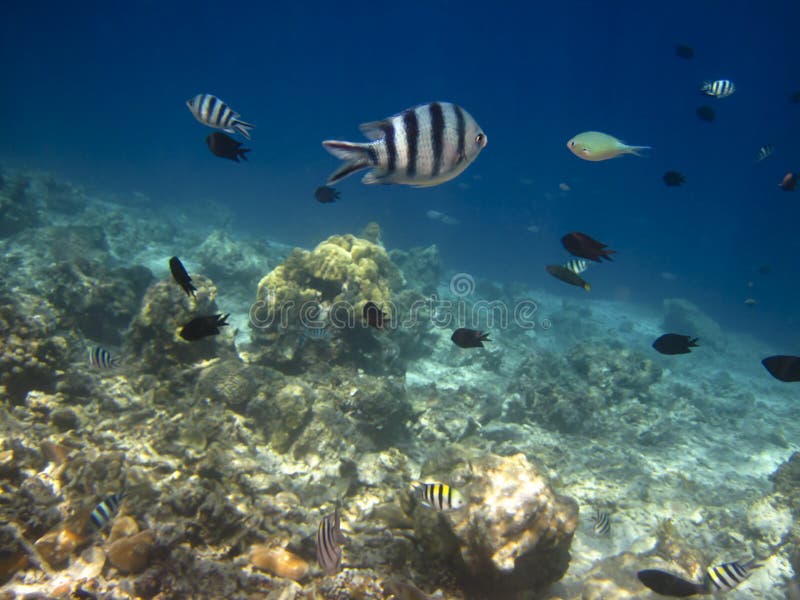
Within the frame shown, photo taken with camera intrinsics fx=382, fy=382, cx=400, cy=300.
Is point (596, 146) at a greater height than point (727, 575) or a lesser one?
greater

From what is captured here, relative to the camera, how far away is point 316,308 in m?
7.96

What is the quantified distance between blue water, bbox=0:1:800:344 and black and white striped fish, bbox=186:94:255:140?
94.0 ft

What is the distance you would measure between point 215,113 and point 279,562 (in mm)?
4749

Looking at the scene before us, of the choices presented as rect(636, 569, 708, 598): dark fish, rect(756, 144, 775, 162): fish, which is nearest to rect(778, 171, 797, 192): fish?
rect(756, 144, 775, 162): fish

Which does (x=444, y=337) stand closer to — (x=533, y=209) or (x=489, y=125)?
(x=533, y=209)

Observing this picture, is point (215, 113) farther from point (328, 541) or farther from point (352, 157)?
point (328, 541)

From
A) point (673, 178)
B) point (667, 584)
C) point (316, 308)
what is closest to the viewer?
point (667, 584)

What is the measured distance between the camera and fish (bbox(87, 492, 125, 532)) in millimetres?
3322

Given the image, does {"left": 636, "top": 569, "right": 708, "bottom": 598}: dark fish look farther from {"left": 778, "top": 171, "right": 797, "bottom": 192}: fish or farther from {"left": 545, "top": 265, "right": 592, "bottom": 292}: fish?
{"left": 778, "top": 171, "right": 797, "bottom": 192}: fish

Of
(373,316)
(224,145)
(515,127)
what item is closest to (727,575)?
(373,316)

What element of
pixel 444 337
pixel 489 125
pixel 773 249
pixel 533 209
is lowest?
pixel 444 337

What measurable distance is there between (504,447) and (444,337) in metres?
6.37

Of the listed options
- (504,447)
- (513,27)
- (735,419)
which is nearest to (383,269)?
(504,447)

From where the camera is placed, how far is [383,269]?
9617 millimetres
